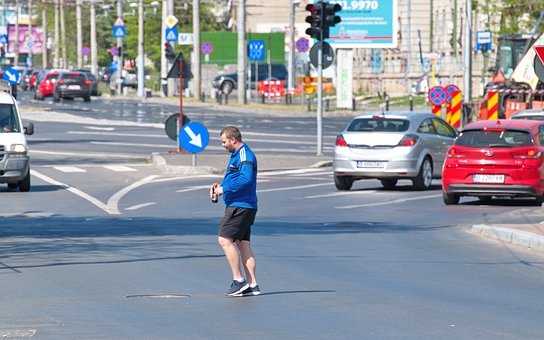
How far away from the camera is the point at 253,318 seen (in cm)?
1298

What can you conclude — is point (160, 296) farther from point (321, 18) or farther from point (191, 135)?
point (321, 18)

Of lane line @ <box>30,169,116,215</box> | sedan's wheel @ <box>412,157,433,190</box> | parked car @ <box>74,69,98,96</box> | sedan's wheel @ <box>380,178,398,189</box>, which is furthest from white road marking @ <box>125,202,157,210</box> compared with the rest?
parked car @ <box>74,69,98,96</box>

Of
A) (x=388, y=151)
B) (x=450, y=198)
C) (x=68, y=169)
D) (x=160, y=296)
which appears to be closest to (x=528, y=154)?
(x=450, y=198)

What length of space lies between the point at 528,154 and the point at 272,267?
36.5 feet

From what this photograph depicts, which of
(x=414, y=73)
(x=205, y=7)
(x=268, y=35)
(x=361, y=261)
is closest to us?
(x=361, y=261)

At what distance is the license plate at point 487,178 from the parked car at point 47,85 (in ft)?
202

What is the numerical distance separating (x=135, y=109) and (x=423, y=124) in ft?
145

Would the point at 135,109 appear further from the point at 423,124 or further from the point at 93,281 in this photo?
the point at 93,281

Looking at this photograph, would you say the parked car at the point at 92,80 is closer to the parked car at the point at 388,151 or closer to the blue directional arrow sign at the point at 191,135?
the blue directional arrow sign at the point at 191,135

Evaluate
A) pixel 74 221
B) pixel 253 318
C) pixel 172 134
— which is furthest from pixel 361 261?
pixel 172 134

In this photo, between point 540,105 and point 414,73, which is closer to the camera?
point 540,105

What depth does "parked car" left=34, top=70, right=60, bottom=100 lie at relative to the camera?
87.9 meters

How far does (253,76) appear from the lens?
10181 centimetres

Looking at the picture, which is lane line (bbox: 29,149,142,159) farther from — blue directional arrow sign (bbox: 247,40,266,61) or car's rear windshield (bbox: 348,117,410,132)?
blue directional arrow sign (bbox: 247,40,266,61)
